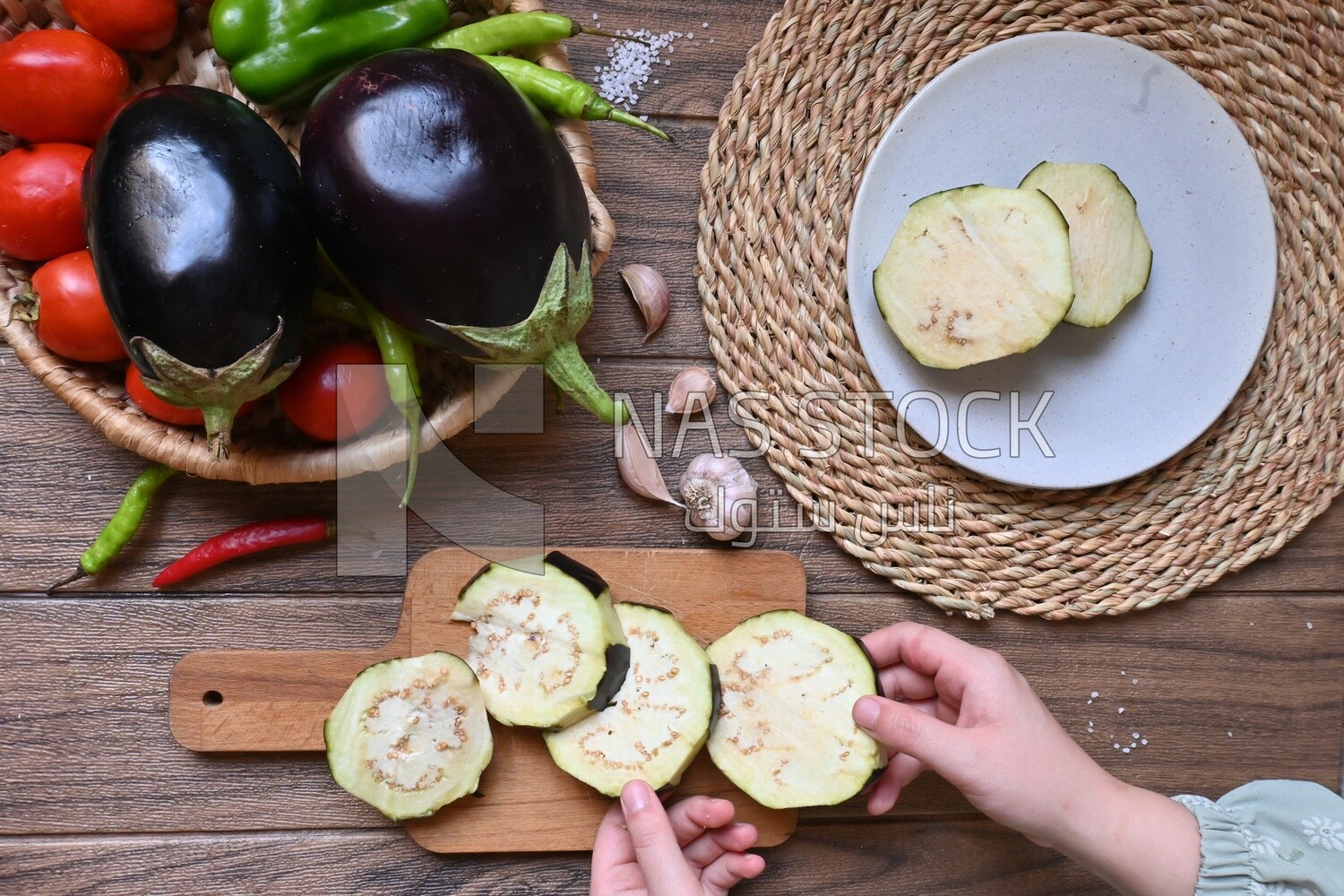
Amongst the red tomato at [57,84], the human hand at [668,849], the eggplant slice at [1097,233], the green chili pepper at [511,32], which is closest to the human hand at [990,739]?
the human hand at [668,849]

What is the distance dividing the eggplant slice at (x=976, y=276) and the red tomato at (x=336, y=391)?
1.97 ft

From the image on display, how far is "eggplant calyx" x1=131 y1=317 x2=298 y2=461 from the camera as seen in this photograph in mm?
831

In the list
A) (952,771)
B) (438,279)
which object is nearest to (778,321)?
(438,279)

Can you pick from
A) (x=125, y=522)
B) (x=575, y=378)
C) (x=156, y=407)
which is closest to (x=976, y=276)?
(x=575, y=378)

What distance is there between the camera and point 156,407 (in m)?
0.97

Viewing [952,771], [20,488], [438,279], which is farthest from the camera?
[20,488]

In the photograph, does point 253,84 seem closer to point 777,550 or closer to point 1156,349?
point 777,550

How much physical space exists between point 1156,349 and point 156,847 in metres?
1.42

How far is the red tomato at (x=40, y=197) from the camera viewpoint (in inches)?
36.7

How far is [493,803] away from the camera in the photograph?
3.66 feet

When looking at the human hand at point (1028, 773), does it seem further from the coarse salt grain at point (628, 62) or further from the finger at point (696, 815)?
the coarse salt grain at point (628, 62)

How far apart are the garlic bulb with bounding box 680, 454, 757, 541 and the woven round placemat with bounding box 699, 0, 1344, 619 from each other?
0.06 m

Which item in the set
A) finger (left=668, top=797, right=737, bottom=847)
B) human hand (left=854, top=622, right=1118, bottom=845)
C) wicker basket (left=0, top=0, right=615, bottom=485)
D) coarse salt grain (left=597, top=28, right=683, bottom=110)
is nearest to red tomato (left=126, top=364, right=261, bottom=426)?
wicker basket (left=0, top=0, right=615, bottom=485)

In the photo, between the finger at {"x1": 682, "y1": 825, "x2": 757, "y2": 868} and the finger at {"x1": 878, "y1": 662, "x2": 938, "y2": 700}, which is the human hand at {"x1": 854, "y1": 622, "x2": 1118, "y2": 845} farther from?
the finger at {"x1": 682, "y1": 825, "x2": 757, "y2": 868}
